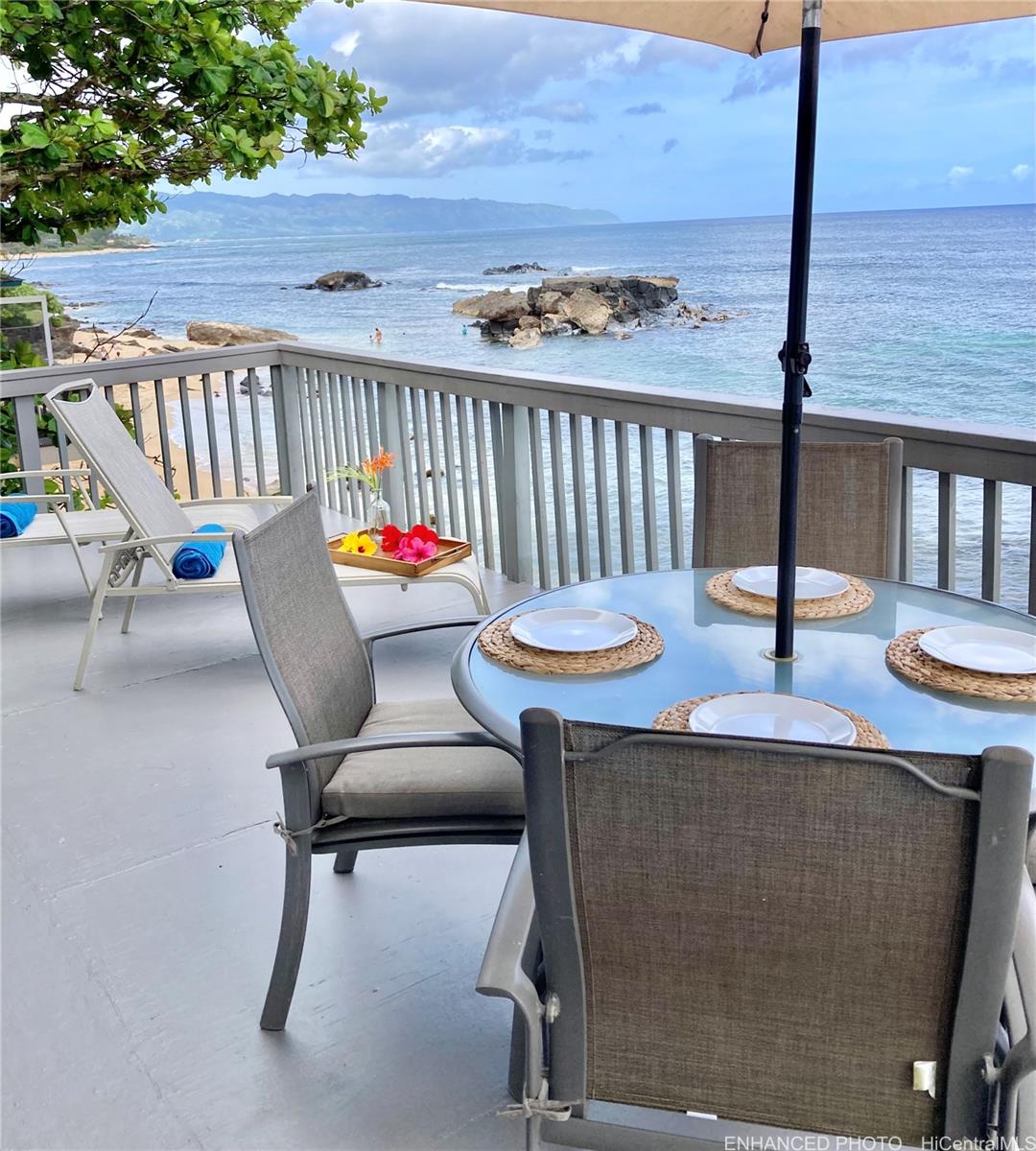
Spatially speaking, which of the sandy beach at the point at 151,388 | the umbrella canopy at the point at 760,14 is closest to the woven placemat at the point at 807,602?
the umbrella canopy at the point at 760,14

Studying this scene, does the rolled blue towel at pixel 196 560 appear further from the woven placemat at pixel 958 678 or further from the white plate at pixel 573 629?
the woven placemat at pixel 958 678

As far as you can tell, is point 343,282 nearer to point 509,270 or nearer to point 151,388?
point 509,270

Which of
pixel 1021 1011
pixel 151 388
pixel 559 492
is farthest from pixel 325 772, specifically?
pixel 151 388

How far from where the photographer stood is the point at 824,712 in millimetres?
1629

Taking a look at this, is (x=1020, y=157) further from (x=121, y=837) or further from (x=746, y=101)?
(x=121, y=837)

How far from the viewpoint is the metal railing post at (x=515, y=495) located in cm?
464

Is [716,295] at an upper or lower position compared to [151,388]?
upper

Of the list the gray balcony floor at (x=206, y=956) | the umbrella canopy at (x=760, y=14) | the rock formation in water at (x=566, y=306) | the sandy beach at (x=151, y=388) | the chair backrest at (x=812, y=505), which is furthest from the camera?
the rock formation in water at (x=566, y=306)

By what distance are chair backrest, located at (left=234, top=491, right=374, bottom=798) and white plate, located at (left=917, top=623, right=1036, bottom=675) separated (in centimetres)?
112

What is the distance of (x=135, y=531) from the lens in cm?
395

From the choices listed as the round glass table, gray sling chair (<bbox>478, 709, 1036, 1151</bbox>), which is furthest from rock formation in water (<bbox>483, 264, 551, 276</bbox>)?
gray sling chair (<bbox>478, 709, 1036, 1151</bbox>)

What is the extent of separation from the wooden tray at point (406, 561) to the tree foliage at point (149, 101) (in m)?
3.07

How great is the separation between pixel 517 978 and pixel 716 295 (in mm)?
30371

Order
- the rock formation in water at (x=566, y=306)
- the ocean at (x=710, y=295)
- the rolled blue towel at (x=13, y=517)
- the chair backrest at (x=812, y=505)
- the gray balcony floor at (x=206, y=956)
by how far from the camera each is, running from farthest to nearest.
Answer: the rock formation in water at (x=566, y=306), the ocean at (x=710, y=295), the rolled blue towel at (x=13, y=517), the chair backrest at (x=812, y=505), the gray balcony floor at (x=206, y=956)
